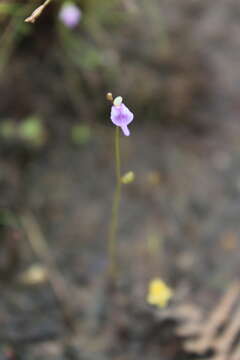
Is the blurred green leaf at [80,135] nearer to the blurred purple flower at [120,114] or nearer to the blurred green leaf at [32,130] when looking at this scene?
the blurred green leaf at [32,130]

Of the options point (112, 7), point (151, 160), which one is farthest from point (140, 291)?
point (112, 7)

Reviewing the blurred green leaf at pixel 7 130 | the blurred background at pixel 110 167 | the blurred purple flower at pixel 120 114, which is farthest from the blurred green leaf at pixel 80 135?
the blurred purple flower at pixel 120 114

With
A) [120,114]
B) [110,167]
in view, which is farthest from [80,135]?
[120,114]

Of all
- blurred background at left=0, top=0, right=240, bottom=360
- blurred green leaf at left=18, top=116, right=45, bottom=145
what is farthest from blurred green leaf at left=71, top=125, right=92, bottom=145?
blurred green leaf at left=18, top=116, right=45, bottom=145

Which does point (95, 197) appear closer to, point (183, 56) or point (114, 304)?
point (114, 304)

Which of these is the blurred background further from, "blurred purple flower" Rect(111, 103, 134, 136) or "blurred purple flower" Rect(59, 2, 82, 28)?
"blurred purple flower" Rect(111, 103, 134, 136)

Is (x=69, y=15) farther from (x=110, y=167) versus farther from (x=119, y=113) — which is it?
(x=119, y=113)

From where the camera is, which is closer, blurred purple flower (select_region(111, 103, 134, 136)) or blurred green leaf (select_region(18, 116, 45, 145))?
blurred purple flower (select_region(111, 103, 134, 136))
